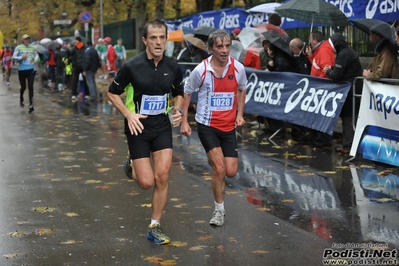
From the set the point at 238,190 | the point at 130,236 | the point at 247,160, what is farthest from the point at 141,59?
the point at 247,160

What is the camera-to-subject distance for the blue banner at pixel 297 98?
1313 centimetres

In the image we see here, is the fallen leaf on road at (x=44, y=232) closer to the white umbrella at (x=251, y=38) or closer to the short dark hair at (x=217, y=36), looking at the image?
the short dark hair at (x=217, y=36)

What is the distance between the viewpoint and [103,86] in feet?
111

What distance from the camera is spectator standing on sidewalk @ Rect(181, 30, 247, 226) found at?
8.10m

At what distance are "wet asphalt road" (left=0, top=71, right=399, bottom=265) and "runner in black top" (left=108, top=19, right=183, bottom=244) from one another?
55 centimetres

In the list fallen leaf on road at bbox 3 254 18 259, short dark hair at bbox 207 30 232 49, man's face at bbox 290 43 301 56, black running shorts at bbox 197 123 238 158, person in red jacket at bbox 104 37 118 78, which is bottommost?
person in red jacket at bbox 104 37 118 78

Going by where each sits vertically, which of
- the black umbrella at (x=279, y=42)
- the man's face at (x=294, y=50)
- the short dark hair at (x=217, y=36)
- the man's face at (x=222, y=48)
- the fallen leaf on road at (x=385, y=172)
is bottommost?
the fallen leaf on road at (x=385, y=172)

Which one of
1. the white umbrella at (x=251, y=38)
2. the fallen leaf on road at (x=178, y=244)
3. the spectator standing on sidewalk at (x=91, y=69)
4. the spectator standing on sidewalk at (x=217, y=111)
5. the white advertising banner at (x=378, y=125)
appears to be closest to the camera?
the fallen leaf on road at (x=178, y=244)

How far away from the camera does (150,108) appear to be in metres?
7.46

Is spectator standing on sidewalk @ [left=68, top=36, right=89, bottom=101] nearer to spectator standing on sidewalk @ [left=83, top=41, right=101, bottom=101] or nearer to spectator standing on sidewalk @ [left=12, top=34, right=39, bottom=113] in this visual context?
spectator standing on sidewalk @ [left=83, top=41, right=101, bottom=101]

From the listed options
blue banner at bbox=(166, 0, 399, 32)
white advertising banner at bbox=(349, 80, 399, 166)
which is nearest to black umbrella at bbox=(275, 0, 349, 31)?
blue banner at bbox=(166, 0, 399, 32)

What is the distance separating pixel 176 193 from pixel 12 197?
189 cm

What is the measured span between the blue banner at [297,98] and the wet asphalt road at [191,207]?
0.49m

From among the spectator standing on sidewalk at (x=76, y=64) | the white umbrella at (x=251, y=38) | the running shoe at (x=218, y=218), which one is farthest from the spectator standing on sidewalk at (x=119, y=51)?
the running shoe at (x=218, y=218)
